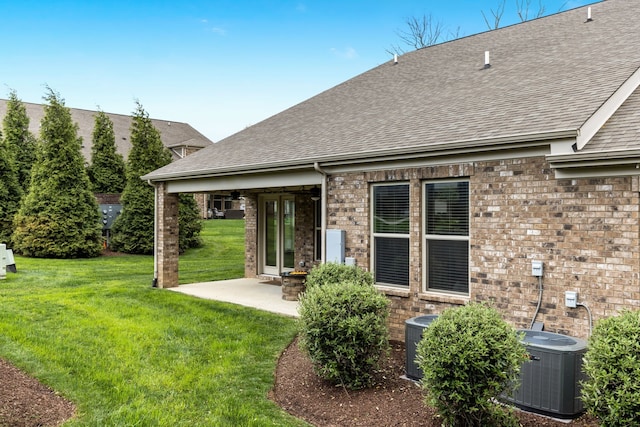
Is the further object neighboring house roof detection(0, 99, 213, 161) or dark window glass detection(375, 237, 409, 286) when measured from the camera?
neighboring house roof detection(0, 99, 213, 161)

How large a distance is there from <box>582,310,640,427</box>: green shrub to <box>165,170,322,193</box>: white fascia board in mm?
5618

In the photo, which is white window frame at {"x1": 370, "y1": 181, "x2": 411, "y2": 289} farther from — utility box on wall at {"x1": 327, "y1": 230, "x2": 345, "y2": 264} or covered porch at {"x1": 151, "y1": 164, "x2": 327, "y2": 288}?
covered porch at {"x1": 151, "y1": 164, "x2": 327, "y2": 288}

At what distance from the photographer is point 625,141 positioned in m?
5.54

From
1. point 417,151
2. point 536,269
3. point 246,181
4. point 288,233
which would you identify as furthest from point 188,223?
point 536,269

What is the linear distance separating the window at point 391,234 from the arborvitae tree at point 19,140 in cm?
2021

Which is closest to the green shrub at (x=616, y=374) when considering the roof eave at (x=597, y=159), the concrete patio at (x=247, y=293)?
the roof eave at (x=597, y=159)

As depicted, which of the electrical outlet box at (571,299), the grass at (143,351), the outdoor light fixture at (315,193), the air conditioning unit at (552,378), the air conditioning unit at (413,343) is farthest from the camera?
the outdoor light fixture at (315,193)

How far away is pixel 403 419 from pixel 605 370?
187 cm

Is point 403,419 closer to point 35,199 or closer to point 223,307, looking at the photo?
point 223,307

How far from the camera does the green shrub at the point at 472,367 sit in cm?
425

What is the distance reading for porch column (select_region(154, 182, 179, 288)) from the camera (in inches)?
492

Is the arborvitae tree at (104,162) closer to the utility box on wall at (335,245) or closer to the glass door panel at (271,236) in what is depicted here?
the glass door panel at (271,236)

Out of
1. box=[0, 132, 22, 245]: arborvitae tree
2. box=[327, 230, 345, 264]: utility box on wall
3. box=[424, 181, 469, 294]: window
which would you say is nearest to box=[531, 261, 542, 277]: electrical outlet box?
box=[424, 181, 469, 294]: window

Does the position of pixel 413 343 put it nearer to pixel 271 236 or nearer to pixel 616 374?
pixel 616 374
